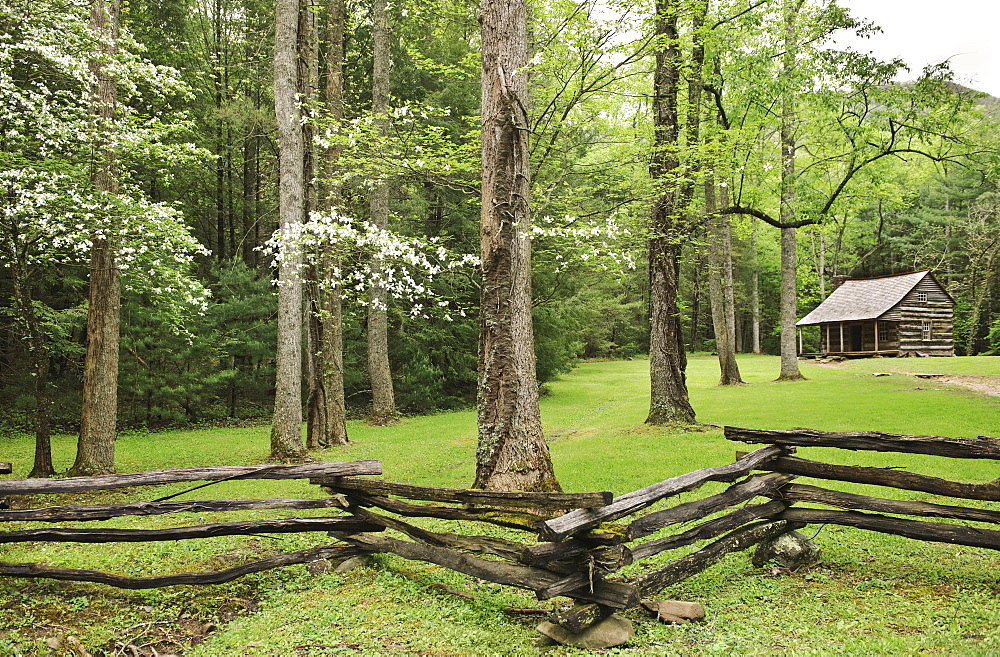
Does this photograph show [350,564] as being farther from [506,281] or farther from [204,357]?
[204,357]

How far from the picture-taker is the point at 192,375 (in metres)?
19.2

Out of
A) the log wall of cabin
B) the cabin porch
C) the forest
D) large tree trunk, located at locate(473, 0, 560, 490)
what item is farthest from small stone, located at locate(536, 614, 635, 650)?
the cabin porch

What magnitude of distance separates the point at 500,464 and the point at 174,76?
9261 millimetres

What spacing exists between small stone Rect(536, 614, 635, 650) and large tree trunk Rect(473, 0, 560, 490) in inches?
111

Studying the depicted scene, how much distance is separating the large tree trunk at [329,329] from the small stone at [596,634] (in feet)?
32.0

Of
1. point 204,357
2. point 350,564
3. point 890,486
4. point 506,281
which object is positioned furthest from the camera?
point 204,357

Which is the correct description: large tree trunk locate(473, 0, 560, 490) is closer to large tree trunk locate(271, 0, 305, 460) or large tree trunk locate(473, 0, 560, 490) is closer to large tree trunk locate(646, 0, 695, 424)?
large tree trunk locate(271, 0, 305, 460)

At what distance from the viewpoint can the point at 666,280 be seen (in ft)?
44.1

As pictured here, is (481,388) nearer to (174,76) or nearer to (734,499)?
(734,499)

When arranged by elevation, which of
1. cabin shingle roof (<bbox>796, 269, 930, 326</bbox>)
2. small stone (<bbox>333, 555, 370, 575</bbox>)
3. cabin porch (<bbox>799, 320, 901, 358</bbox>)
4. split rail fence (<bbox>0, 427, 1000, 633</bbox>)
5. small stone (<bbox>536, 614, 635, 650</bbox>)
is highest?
cabin shingle roof (<bbox>796, 269, 930, 326</bbox>)

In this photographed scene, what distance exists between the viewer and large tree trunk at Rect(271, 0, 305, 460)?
1145cm

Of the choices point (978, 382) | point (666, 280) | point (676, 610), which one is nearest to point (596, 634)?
point (676, 610)

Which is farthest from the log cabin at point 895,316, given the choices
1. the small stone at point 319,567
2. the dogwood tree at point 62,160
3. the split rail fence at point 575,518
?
the small stone at point 319,567

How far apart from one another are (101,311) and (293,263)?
3.20 metres
